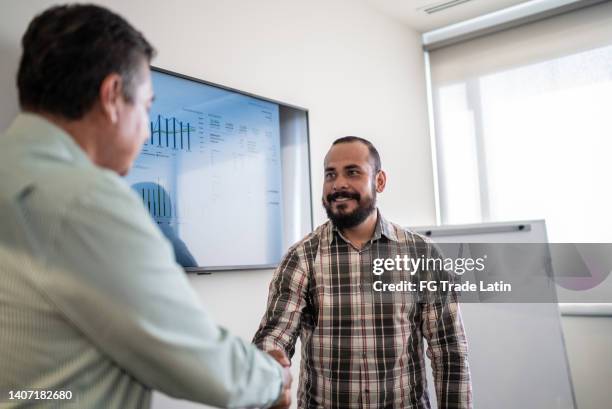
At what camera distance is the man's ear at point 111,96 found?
0.70 metres

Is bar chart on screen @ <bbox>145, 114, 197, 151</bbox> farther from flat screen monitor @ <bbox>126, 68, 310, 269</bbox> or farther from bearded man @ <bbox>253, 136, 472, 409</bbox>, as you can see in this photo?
bearded man @ <bbox>253, 136, 472, 409</bbox>

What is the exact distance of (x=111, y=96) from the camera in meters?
0.71

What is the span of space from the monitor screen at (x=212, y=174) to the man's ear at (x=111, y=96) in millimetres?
1083

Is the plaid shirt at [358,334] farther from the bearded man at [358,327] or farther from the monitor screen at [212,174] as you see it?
the monitor screen at [212,174]

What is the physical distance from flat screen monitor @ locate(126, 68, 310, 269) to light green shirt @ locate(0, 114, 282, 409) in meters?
1.18

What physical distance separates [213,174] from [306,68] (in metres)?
1.04

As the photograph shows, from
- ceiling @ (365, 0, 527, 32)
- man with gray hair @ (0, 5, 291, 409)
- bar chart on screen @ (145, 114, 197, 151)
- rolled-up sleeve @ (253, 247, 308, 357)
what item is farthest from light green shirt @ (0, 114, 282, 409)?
ceiling @ (365, 0, 527, 32)

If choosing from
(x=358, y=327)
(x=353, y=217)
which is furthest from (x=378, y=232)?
(x=358, y=327)

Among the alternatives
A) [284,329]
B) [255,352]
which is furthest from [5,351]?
[284,329]

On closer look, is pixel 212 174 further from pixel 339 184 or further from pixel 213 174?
pixel 339 184

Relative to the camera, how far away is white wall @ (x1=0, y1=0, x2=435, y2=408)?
6.49 feet

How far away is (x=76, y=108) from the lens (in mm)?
696


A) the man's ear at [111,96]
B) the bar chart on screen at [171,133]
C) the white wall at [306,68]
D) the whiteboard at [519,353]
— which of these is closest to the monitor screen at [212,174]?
the bar chart on screen at [171,133]

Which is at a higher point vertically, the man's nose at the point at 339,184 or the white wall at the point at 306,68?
the white wall at the point at 306,68
